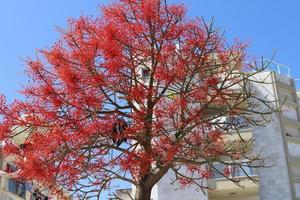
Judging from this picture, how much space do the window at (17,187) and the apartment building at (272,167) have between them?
20.7 ft

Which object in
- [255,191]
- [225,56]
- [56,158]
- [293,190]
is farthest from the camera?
[293,190]

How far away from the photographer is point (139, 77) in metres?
10.6

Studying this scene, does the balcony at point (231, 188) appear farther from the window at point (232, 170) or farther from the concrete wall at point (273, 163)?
the concrete wall at point (273, 163)

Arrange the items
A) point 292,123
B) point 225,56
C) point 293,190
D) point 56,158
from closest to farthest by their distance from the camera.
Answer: point 56,158 < point 225,56 < point 293,190 < point 292,123

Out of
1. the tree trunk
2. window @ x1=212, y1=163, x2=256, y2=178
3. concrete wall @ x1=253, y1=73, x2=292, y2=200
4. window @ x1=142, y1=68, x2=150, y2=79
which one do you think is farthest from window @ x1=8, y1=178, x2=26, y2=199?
the tree trunk

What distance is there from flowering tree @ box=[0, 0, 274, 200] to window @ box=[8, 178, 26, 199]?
13.7m

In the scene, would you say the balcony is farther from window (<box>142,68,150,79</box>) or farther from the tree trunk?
the tree trunk

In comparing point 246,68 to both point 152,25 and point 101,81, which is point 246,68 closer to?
point 152,25

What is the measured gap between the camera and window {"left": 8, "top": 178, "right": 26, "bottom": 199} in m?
23.7

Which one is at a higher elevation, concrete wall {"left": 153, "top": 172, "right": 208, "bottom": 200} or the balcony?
the balcony

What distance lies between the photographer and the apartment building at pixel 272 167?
2634 cm

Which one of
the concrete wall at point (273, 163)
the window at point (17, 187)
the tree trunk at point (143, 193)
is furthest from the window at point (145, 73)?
the concrete wall at point (273, 163)

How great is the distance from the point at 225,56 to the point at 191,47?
2.78 ft

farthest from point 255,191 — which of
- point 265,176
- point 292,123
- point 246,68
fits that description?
point 246,68
